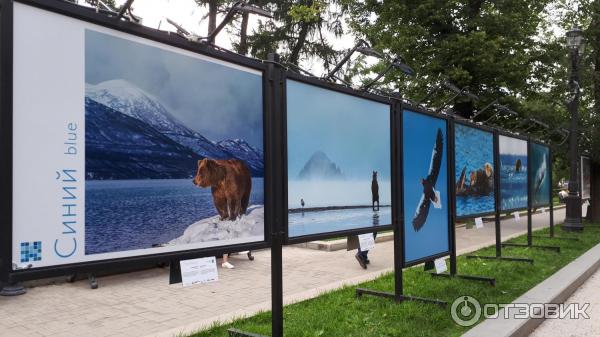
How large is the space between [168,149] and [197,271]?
32.1 inches

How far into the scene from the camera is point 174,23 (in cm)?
316

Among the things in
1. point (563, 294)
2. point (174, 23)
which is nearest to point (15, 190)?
point (174, 23)

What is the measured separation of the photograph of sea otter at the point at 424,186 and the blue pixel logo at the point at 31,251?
408 centimetres

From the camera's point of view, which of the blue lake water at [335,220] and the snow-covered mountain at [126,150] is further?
the blue lake water at [335,220]

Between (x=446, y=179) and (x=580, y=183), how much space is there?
11.8 metres

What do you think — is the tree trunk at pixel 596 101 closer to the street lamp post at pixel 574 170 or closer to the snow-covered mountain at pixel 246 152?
the street lamp post at pixel 574 170

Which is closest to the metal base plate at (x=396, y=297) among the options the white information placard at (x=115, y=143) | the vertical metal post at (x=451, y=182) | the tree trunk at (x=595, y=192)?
the vertical metal post at (x=451, y=182)

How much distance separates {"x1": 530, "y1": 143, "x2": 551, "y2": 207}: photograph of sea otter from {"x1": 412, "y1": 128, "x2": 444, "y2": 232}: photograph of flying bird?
5251mm

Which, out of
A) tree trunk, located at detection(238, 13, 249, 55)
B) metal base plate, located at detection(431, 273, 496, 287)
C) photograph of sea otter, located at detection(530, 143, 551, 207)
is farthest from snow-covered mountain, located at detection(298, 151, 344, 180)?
tree trunk, located at detection(238, 13, 249, 55)

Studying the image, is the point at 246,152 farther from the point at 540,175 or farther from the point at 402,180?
the point at 540,175

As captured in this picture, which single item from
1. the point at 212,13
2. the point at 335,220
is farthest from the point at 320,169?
the point at 212,13

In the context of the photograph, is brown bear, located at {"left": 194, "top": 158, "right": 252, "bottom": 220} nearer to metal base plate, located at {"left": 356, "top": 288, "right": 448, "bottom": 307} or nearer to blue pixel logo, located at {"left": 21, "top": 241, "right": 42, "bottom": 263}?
blue pixel logo, located at {"left": 21, "top": 241, "right": 42, "bottom": 263}

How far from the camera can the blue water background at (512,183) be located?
931 cm

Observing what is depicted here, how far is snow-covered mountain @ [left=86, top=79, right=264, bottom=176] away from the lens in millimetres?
2779
